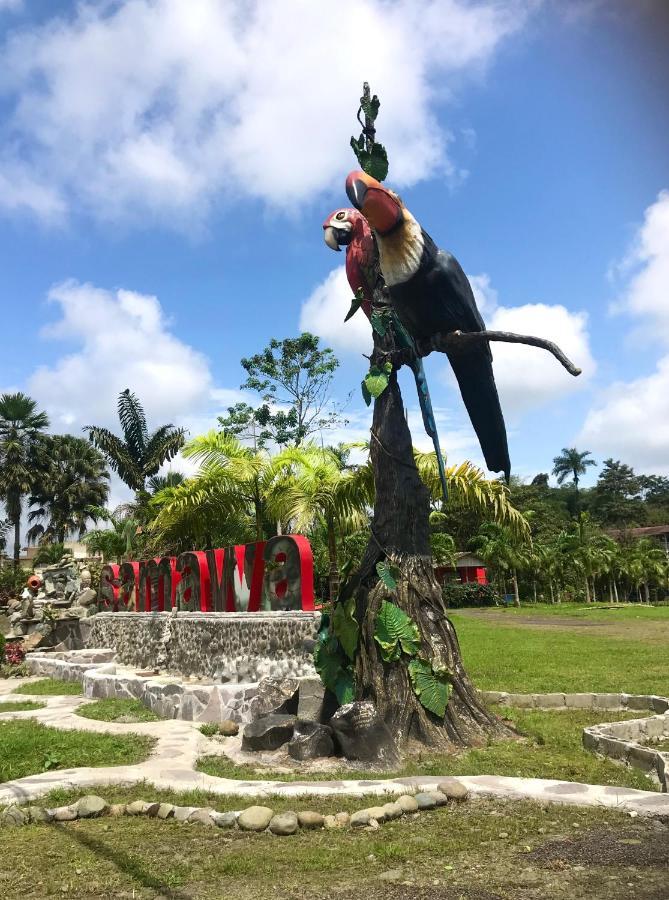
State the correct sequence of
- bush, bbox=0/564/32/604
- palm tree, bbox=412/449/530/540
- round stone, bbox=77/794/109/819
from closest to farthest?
round stone, bbox=77/794/109/819 < palm tree, bbox=412/449/530/540 < bush, bbox=0/564/32/604

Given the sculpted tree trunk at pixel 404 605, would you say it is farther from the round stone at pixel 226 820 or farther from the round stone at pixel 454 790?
the round stone at pixel 226 820

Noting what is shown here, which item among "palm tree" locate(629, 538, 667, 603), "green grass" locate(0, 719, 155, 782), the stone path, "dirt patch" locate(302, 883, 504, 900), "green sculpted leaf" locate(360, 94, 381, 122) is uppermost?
"green sculpted leaf" locate(360, 94, 381, 122)

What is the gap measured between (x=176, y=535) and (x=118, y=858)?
13598 mm

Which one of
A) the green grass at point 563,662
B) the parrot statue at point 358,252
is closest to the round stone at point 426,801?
the parrot statue at point 358,252

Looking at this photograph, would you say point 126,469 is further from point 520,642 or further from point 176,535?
point 520,642

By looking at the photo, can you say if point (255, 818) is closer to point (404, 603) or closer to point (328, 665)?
point (328, 665)

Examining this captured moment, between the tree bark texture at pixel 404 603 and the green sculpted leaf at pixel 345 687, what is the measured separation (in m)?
0.11

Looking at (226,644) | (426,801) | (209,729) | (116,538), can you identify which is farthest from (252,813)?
(116,538)

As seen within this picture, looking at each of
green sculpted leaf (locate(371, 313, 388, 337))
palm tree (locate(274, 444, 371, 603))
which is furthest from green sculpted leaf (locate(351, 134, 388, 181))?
palm tree (locate(274, 444, 371, 603))

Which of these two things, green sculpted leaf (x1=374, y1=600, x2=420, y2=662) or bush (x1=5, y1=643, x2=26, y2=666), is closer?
green sculpted leaf (x1=374, y1=600, x2=420, y2=662)

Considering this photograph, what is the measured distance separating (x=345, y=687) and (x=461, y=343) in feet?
14.2

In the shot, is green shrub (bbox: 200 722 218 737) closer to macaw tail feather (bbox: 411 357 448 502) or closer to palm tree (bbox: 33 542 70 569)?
macaw tail feather (bbox: 411 357 448 502)

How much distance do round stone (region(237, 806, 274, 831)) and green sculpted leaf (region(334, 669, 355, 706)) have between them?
2.93 meters

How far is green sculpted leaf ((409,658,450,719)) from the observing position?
8297 millimetres
